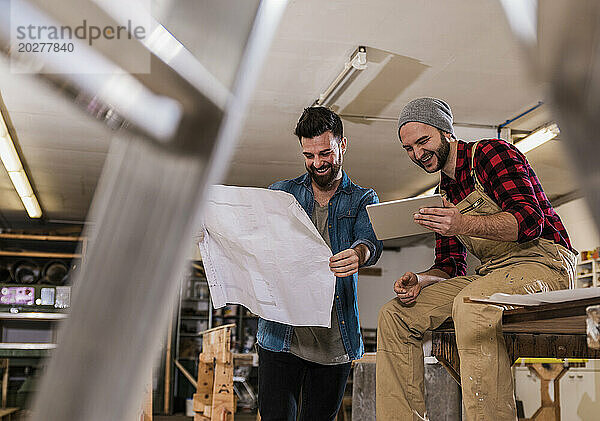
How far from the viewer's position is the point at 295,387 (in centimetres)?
183

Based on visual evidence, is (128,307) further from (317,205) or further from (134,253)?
(317,205)

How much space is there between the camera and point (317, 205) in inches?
77.7

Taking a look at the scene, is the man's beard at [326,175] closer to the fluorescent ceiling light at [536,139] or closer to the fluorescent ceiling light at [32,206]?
the fluorescent ceiling light at [536,139]

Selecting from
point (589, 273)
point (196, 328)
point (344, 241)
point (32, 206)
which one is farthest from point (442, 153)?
point (196, 328)

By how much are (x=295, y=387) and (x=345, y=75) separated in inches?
114

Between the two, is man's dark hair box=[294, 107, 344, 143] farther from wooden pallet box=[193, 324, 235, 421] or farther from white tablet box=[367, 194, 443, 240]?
wooden pallet box=[193, 324, 235, 421]

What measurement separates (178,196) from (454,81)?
15.1ft

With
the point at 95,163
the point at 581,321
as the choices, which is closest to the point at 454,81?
the point at 581,321

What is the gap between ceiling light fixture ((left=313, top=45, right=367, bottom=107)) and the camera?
4.10 m

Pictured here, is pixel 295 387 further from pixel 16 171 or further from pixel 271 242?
pixel 16 171

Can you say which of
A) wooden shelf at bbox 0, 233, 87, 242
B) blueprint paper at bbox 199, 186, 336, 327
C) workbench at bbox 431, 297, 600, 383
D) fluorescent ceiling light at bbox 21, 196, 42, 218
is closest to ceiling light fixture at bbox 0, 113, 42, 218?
fluorescent ceiling light at bbox 21, 196, 42, 218

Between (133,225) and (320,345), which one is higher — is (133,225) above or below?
above

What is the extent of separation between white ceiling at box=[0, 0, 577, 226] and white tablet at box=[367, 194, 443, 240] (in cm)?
93

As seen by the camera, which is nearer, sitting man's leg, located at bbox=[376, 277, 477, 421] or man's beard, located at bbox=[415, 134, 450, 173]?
sitting man's leg, located at bbox=[376, 277, 477, 421]
